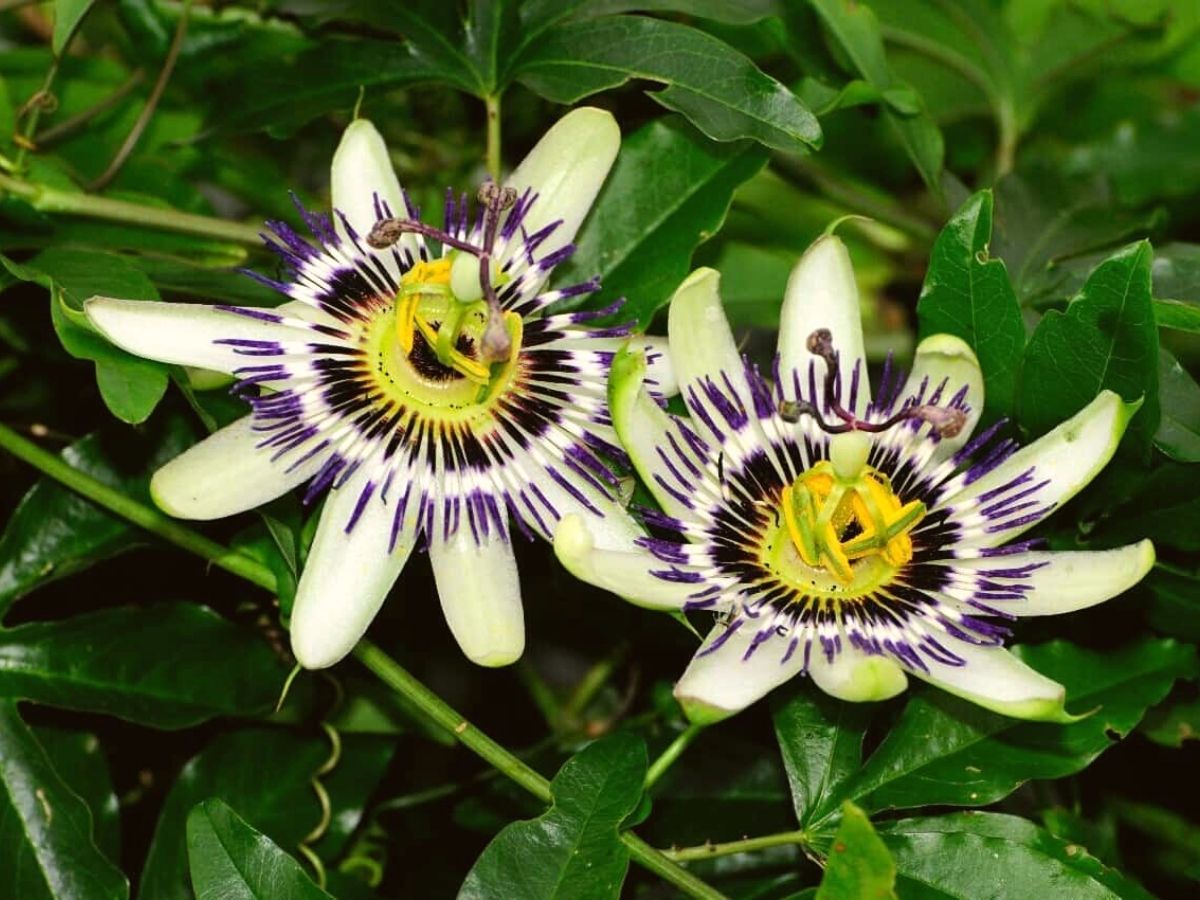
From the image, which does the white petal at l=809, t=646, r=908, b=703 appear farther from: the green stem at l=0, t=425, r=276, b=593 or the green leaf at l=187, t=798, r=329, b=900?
the green stem at l=0, t=425, r=276, b=593

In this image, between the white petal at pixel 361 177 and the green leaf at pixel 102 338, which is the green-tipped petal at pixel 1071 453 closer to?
the white petal at pixel 361 177

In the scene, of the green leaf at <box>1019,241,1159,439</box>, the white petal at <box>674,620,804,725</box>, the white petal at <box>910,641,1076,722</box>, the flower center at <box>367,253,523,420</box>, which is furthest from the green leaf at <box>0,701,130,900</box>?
the green leaf at <box>1019,241,1159,439</box>

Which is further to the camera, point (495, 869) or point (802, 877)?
point (802, 877)

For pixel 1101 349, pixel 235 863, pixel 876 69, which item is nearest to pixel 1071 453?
pixel 1101 349

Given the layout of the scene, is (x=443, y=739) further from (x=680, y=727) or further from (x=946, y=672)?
(x=946, y=672)

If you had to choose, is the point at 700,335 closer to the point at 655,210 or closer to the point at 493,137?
the point at 655,210

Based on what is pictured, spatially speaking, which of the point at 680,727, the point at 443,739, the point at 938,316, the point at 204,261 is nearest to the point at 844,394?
the point at 938,316

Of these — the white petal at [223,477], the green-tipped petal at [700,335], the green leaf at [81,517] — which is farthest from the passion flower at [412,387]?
the green leaf at [81,517]
